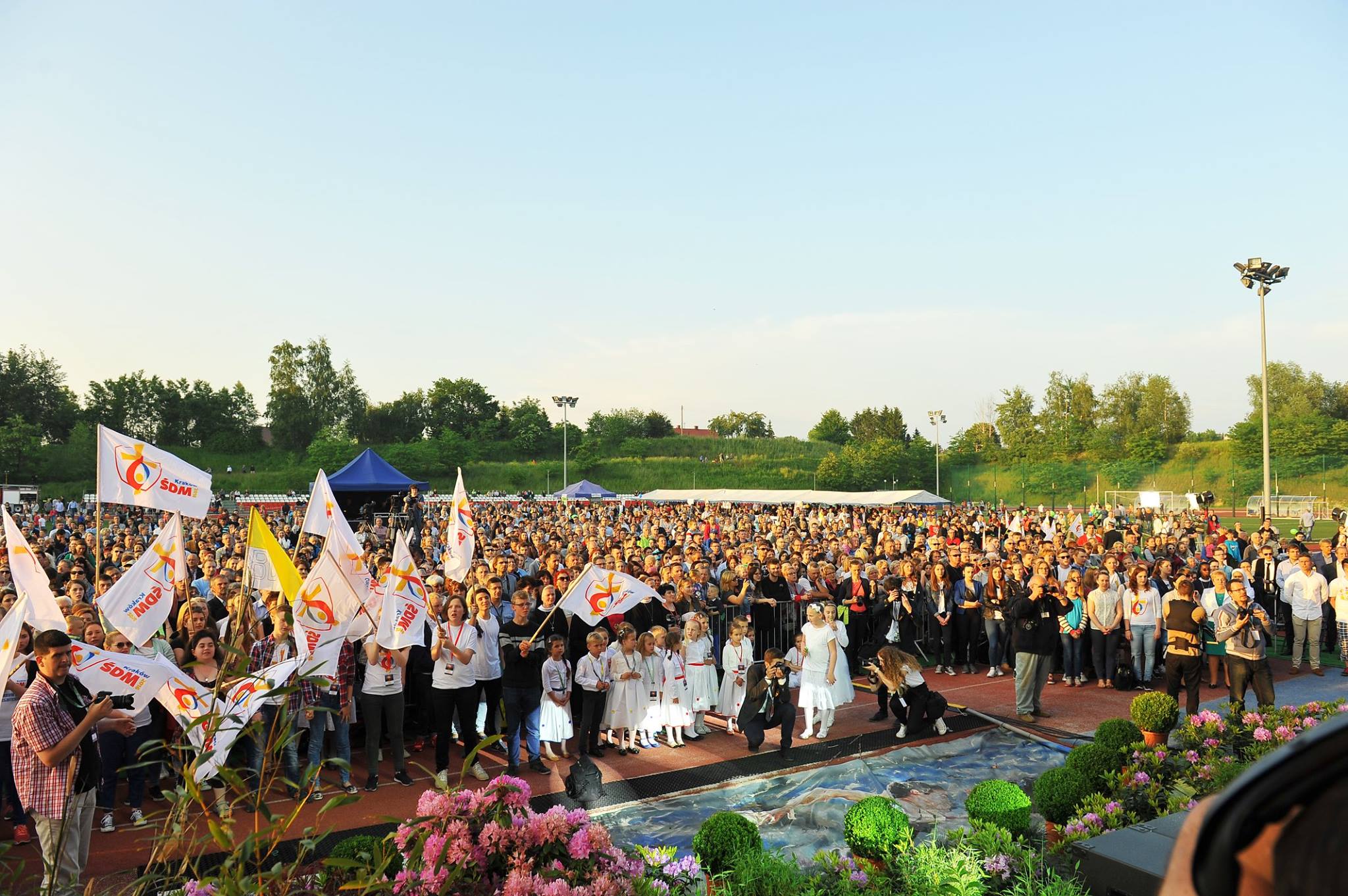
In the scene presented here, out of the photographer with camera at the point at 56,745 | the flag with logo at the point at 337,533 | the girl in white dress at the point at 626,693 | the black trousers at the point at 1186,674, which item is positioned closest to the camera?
the photographer with camera at the point at 56,745

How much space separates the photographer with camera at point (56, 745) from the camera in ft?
17.4

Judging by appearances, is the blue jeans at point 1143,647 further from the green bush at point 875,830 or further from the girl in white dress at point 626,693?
the green bush at point 875,830

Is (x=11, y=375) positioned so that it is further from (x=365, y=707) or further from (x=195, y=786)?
(x=195, y=786)

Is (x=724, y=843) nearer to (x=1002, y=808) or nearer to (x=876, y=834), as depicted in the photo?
(x=876, y=834)

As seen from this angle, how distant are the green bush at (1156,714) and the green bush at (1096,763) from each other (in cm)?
125

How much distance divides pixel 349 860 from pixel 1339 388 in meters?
94.6

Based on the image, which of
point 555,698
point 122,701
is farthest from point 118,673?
point 555,698

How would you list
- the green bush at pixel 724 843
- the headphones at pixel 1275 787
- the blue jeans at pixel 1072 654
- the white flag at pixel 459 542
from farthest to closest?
the blue jeans at pixel 1072 654, the white flag at pixel 459 542, the green bush at pixel 724 843, the headphones at pixel 1275 787

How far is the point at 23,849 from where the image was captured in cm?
694

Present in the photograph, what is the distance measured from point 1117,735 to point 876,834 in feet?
10.4

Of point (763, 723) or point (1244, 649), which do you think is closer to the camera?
point (763, 723)

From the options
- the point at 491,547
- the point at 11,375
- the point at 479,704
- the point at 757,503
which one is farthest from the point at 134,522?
the point at 11,375

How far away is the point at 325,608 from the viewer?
8.09 meters

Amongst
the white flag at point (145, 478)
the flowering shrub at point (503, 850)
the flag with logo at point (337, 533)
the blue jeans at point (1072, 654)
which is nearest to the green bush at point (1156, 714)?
the blue jeans at point (1072, 654)
